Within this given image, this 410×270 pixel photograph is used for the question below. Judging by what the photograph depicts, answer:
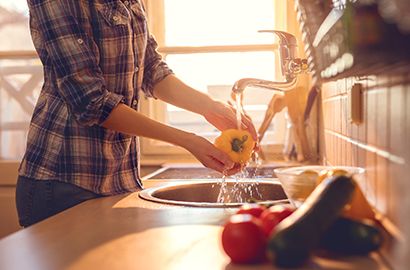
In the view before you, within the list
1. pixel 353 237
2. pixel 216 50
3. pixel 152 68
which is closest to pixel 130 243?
pixel 353 237

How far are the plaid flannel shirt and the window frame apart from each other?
1.16 metres

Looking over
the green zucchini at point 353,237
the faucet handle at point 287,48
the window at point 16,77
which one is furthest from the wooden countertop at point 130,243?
the window at point 16,77

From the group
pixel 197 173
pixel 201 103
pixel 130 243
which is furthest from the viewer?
A: pixel 197 173

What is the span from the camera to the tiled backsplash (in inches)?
22.5

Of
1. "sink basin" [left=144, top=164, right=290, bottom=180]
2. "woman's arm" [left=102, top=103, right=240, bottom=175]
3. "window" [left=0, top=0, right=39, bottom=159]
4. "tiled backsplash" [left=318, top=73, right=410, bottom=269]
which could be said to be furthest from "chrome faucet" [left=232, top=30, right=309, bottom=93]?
"window" [left=0, top=0, right=39, bottom=159]

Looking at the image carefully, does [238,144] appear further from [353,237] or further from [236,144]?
[353,237]

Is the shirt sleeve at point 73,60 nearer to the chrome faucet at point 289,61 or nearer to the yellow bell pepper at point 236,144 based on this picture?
the yellow bell pepper at point 236,144

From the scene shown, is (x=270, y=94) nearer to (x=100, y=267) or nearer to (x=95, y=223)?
(x=95, y=223)

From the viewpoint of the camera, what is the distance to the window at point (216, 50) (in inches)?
97.0

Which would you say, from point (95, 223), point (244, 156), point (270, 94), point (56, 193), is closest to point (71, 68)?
point (56, 193)

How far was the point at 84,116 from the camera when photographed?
43.0 inches

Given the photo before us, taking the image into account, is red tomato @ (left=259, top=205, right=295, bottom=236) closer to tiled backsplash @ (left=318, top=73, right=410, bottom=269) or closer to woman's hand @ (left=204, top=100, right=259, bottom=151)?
tiled backsplash @ (left=318, top=73, right=410, bottom=269)

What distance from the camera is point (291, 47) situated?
3.89 feet

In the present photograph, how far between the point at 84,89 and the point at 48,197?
0.33 m
